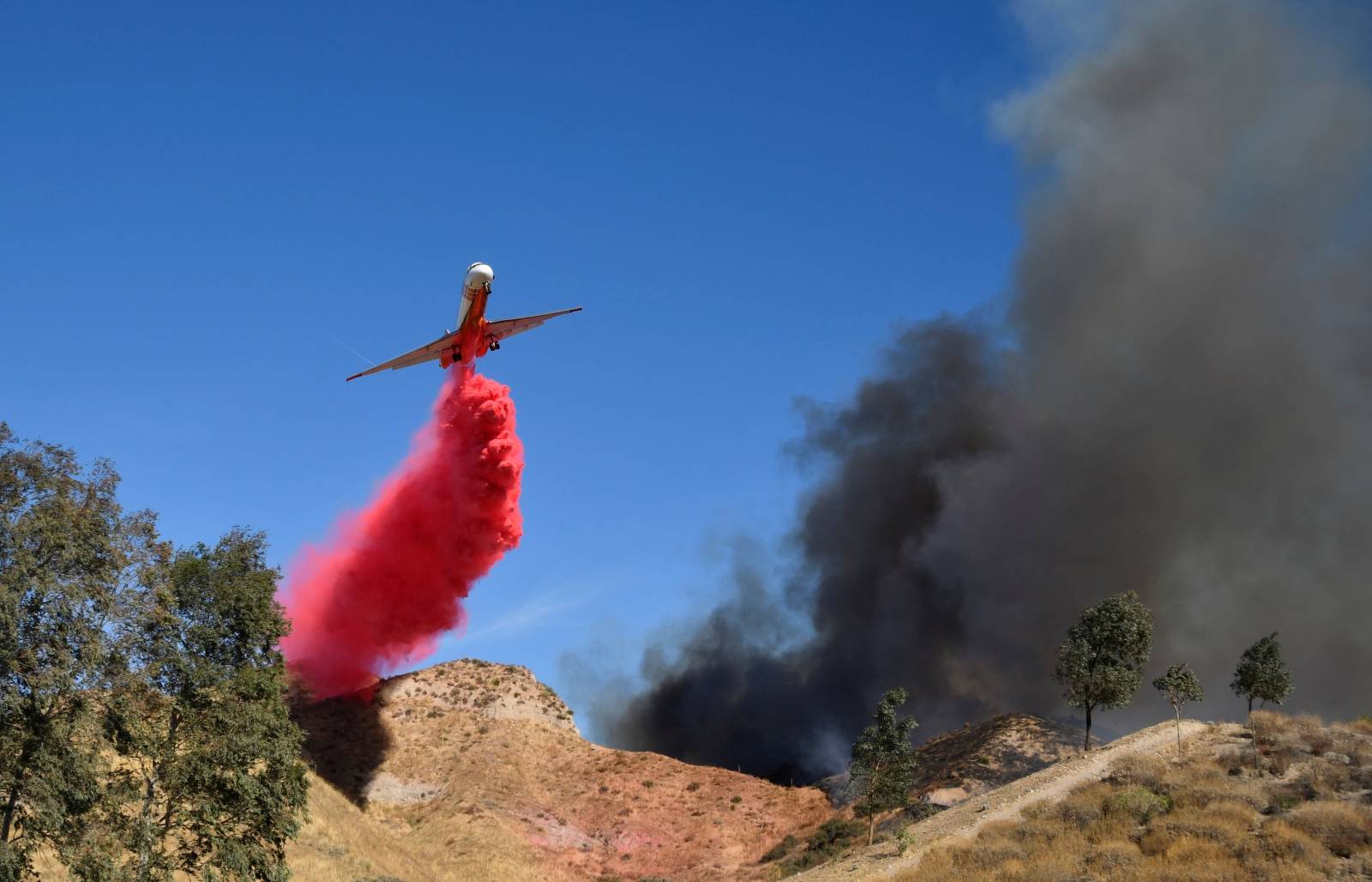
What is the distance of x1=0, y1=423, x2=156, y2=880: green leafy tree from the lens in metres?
29.2

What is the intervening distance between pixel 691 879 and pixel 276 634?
40.9 metres

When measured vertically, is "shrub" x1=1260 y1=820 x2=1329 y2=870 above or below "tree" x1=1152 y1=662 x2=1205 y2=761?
below

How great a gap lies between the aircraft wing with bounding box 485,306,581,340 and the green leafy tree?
123 ft

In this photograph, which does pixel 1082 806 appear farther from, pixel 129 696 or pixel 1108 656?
pixel 129 696

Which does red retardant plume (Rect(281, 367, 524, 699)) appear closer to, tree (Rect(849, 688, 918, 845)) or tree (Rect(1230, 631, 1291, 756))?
tree (Rect(849, 688, 918, 845))

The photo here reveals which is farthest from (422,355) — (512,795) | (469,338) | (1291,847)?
(1291,847)

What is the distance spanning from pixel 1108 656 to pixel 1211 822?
26.0 metres

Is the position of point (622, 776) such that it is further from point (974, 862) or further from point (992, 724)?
point (974, 862)

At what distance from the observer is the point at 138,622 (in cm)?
3328

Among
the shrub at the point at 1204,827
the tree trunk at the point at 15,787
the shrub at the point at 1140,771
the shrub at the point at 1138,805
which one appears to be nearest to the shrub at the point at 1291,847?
the shrub at the point at 1204,827

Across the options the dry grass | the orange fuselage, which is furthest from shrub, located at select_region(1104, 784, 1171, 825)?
the orange fuselage

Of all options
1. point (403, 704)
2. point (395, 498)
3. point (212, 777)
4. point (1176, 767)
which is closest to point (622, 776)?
point (403, 704)

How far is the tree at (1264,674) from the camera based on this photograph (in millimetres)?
63688

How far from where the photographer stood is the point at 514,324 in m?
68.6
